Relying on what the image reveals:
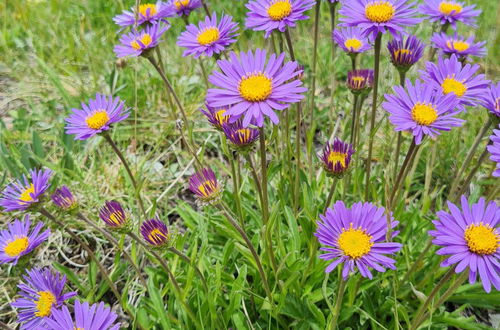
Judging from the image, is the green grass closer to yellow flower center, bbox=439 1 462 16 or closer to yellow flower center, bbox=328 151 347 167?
yellow flower center, bbox=328 151 347 167

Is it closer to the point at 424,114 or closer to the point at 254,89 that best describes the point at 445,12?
Result: the point at 424,114

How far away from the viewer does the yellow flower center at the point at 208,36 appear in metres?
2.04

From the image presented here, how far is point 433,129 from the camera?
5.29ft

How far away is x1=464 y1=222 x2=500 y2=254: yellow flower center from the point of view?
1.41m

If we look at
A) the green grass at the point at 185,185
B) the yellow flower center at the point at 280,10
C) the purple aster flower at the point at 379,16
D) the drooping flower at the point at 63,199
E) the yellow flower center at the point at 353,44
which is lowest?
the green grass at the point at 185,185

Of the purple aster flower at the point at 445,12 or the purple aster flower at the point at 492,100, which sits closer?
the purple aster flower at the point at 492,100

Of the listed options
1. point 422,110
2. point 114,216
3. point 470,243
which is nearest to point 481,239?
point 470,243

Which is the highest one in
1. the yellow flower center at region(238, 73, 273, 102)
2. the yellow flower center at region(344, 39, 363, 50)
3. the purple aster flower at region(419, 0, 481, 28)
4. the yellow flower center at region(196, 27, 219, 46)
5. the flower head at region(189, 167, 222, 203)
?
the yellow flower center at region(196, 27, 219, 46)

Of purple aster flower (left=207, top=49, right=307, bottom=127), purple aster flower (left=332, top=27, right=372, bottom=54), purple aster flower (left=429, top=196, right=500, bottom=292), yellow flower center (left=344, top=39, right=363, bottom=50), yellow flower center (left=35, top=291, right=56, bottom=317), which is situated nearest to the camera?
purple aster flower (left=429, top=196, right=500, bottom=292)

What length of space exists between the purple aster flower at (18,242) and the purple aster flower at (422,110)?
4.83 feet

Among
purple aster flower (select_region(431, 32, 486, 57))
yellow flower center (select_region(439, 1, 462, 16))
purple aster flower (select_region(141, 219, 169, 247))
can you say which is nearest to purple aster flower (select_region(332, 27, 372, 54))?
purple aster flower (select_region(431, 32, 486, 57))

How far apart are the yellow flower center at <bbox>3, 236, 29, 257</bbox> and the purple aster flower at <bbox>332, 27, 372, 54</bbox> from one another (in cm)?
173

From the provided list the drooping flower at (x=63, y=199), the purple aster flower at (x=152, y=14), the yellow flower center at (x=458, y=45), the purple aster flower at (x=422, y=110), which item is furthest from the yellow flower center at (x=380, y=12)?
the drooping flower at (x=63, y=199)

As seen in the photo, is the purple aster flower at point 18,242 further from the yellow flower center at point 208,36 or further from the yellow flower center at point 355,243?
the yellow flower center at point 355,243
